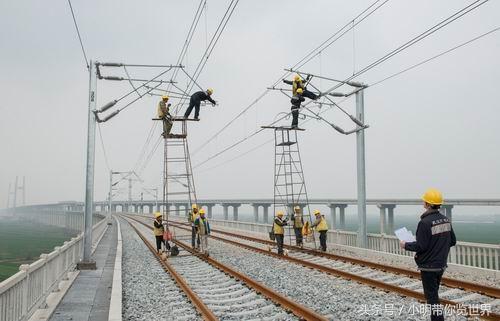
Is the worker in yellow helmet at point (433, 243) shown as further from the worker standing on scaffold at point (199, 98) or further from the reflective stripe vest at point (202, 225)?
the reflective stripe vest at point (202, 225)

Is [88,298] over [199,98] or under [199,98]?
under

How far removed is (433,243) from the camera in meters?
5.92

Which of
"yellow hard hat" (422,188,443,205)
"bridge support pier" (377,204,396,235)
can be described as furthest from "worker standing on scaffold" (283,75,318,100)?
"bridge support pier" (377,204,396,235)

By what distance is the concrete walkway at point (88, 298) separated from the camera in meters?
8.59

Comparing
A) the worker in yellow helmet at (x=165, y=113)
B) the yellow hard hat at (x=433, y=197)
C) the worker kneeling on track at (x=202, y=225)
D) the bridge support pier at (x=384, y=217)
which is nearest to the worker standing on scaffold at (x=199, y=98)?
the worker in yellow helmet at (x=165, y=113)

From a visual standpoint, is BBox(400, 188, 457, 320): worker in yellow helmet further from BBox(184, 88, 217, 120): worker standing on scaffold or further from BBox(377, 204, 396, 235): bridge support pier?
BBox(377, 204, 396, 235): bridge support pier

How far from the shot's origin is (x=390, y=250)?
17.9 metres

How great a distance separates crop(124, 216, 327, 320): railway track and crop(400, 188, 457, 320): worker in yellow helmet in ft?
7.09

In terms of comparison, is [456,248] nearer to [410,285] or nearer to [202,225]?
[410,285]

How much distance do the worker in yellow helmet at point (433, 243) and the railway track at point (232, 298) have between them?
2.16 m

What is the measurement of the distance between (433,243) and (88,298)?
7633 millimetres

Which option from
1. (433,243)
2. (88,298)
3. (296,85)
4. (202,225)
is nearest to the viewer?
(433,243)

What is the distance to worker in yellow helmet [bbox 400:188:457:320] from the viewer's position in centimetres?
590

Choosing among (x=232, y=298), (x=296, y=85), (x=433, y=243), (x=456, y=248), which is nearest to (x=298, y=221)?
(x=296, y=85)
